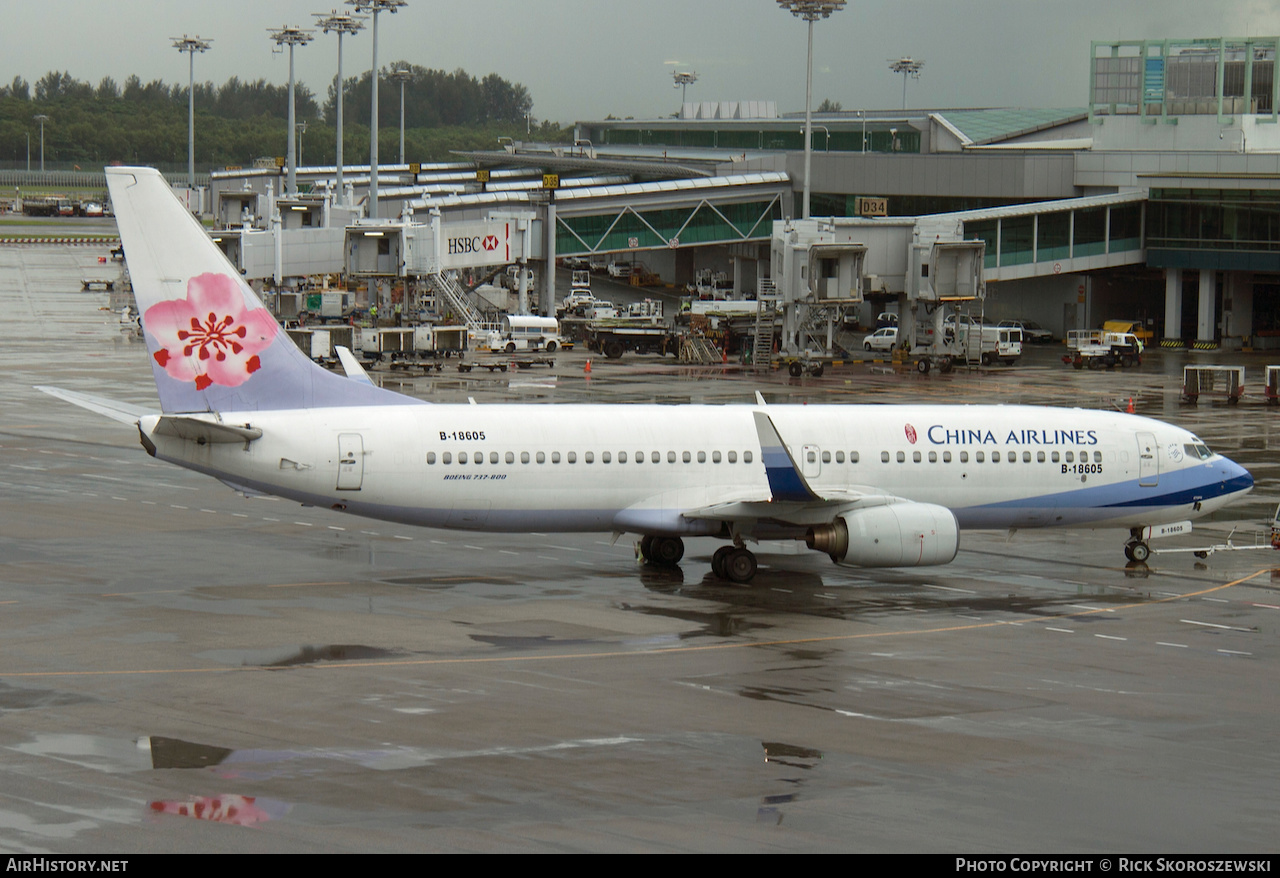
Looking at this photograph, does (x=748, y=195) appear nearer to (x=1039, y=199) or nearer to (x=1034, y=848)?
(x=1039, y=199)

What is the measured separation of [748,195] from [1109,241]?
28513 mm

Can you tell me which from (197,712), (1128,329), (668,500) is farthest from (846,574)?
(1128,329)

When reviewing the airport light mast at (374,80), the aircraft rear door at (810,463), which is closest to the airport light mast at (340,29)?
the airport light mast at (374,80)

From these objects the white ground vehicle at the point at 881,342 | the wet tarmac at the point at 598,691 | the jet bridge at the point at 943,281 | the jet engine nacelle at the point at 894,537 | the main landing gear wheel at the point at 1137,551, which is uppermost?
the jet bridge at the point at 943,281

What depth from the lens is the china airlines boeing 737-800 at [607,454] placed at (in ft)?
111

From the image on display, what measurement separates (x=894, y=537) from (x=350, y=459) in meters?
11.8

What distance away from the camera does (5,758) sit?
2131cm

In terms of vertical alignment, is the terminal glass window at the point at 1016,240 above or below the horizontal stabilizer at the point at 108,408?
above

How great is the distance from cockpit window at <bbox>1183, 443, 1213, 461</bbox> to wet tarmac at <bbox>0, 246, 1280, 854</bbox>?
2776 millimetres

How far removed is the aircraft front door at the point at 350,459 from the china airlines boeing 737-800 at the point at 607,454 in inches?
1.7

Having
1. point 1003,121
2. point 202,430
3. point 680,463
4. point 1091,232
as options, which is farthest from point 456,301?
point 202,430

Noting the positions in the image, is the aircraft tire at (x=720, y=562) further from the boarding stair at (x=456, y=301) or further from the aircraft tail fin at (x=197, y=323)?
the boarding stair at (x=456, y=301)

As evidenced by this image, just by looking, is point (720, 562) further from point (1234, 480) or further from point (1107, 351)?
point (1107, 351)

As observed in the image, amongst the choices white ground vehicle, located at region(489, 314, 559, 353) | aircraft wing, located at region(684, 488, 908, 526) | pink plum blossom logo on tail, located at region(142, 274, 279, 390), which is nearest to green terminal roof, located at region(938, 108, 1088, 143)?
white ground vehicle, located at region(489, 314, 559, 353)
